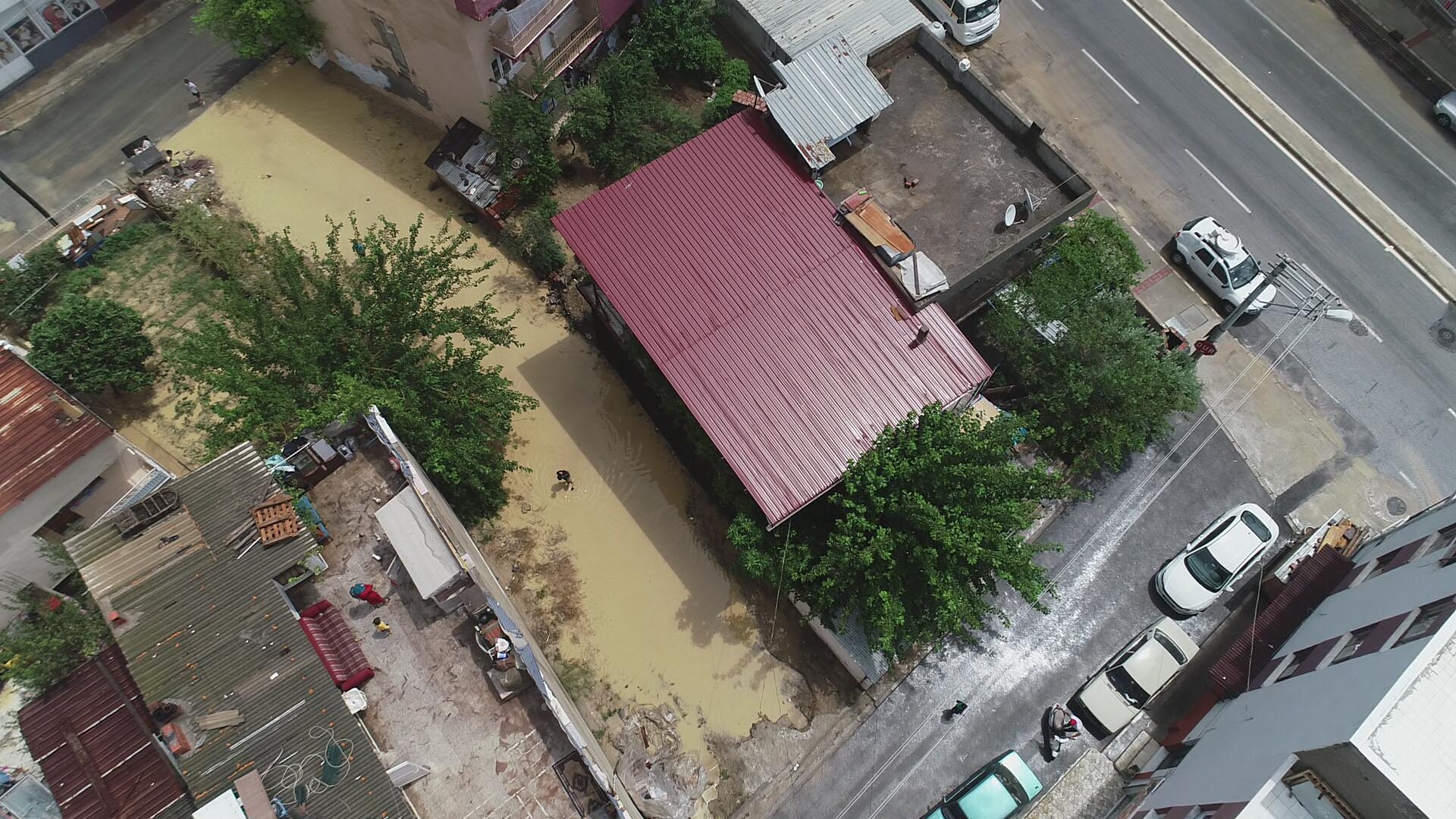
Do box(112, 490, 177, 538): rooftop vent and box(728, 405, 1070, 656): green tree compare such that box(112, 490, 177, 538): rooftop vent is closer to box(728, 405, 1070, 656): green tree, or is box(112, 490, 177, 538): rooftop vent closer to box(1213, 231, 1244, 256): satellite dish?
box(728, 405, 1070, 656): green tree

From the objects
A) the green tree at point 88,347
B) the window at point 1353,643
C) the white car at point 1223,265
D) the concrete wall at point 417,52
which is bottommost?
the window at point 1353,643

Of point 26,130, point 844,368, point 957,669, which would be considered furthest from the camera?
point 26,130

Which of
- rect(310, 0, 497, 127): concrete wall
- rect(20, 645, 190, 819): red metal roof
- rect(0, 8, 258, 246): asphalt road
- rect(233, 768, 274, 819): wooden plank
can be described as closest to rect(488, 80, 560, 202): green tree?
rect(310, 0, 497, 127): concrete wall

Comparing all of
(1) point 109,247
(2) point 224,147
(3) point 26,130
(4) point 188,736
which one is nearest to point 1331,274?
(4) point 188,736

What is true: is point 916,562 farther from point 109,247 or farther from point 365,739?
point 109,247

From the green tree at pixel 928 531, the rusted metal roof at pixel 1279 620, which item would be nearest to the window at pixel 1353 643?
the rusted metal roof at pixel 1279 620

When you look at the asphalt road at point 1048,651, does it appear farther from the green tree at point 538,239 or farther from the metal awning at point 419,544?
the green tree at point 538,239
